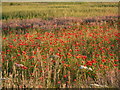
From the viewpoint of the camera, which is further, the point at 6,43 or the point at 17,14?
the point at 17,14

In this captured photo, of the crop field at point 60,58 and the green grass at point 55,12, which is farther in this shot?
the green grass at point 55,12

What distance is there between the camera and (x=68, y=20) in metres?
10.1

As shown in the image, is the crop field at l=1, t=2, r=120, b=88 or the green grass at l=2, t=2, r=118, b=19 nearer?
the crop field at l=1, t=2, r=120, b=88

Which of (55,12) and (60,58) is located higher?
(55,12)

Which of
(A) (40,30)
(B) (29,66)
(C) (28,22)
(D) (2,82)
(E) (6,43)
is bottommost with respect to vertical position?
(D) (2,82)

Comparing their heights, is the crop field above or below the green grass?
below

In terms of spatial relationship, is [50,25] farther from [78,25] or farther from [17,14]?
[17,14]

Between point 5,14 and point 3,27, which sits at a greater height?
point 5,14

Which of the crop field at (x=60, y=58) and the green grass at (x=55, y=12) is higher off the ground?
the green grass at (x=55, y=12)

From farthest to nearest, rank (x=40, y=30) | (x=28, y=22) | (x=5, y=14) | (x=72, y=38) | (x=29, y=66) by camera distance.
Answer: (x=5, y=14) < (x=28, y=22) < (x=40, y=30) < (x=72, y=38) < (x=29, y=66)

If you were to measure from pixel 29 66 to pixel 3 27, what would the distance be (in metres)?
4.52

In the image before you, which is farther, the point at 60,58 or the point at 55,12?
the point at 55,12

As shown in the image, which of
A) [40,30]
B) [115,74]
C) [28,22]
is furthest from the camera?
[28,22]

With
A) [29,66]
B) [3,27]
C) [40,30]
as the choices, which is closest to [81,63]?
[29,66]
